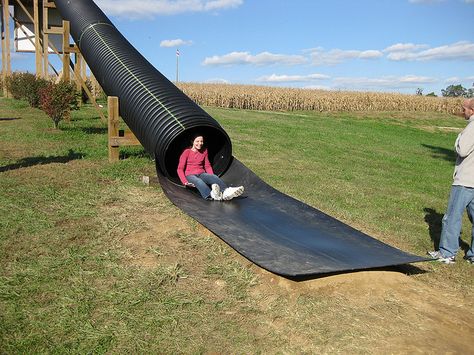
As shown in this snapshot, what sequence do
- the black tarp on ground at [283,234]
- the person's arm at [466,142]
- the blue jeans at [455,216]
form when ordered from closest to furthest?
the black tarp on ground at [283,234]
the person's arm at [466,142]
the blue jeans at [455,216]

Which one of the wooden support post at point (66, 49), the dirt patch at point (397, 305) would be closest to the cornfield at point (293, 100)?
the wooden support post at point (66, 49)

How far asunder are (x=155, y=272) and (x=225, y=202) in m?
2.36

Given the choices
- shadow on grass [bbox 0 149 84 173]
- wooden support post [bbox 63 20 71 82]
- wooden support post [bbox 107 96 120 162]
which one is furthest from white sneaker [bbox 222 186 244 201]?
wooden support post [bbox 63 20 71 82]

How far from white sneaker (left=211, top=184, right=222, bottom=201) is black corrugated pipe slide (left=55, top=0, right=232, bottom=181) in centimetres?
107

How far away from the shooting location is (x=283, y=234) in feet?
17.8

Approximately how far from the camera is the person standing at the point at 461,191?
203 inches

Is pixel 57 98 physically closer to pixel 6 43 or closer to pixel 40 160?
pixel 40 160

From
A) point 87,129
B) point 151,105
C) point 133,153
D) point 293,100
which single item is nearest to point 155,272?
point 151,105

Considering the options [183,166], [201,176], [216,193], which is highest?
[183,166]

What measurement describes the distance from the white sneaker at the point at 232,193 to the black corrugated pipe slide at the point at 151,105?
50.0 inches

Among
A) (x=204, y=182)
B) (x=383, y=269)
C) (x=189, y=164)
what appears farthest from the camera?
(x=189, y=164)

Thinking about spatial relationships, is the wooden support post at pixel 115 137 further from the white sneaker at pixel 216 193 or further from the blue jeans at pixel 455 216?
the blue jeans at pixel 455 216

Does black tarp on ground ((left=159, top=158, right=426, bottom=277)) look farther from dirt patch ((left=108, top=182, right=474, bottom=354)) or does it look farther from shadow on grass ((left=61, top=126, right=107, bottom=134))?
shadow on grass ((left=61, top=126, right=107, bottom=134))

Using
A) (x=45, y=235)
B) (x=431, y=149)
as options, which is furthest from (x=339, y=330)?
(x=431, y=149)
